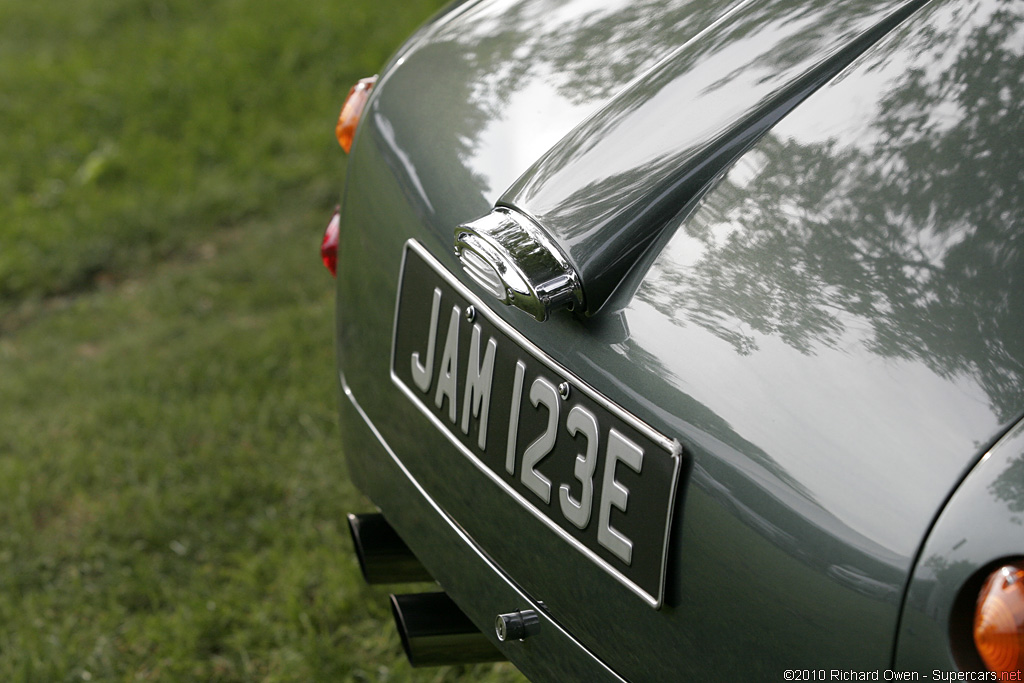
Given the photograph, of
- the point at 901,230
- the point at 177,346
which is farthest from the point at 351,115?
the point at 177,346

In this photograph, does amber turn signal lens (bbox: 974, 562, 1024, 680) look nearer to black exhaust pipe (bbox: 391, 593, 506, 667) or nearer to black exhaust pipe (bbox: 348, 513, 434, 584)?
black exhaust pipe (bbox: 391, 593, 506, 667)

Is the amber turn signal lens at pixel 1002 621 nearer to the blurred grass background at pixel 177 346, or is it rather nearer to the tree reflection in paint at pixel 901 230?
the tree reflection in paint at pixel 901 230

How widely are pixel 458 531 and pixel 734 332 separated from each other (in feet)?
2.02

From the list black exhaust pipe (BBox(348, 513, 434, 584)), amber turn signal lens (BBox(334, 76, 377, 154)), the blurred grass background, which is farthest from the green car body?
the blurred grass background

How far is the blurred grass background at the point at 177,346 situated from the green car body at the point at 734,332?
1.02 meters

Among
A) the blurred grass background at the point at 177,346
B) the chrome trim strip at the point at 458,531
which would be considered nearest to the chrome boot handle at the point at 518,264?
the chrome trim strip at the point at 458,531

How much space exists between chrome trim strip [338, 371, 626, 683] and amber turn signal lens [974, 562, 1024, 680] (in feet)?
1.52

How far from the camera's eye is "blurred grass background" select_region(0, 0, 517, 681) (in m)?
2.46

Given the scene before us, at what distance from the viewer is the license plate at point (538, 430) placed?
1.17 m

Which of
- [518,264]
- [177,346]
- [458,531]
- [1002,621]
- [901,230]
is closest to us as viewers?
[1002,621]

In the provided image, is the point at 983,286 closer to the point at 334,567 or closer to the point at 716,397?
the point at 716,397

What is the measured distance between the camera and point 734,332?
1137mm

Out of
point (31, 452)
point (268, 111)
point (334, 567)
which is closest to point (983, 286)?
point (334, 567)

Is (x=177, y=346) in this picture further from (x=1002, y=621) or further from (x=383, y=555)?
(x=1002, y=621)
